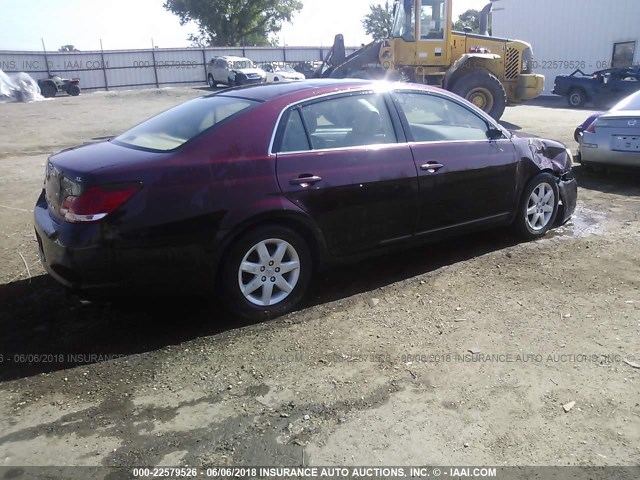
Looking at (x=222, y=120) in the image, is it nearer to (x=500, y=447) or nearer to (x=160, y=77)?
(x=500, y=447)

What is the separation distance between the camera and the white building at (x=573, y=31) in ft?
89.0

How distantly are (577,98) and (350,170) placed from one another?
2240 cm

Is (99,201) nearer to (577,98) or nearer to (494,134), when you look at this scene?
(494,134)

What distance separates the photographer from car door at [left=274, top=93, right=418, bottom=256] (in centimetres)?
389

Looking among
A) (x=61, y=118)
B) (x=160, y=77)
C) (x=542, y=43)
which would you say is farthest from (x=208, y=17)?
(x=61, y=118)

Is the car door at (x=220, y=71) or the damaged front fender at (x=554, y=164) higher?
the car door at (x=220, y=71)

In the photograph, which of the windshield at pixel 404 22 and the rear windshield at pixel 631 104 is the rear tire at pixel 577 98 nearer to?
the windshield at pixel 404 22

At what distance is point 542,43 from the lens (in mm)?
30719

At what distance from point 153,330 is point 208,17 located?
58.9m

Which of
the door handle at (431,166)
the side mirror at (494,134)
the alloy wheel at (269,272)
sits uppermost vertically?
the side mirror at (494,134)

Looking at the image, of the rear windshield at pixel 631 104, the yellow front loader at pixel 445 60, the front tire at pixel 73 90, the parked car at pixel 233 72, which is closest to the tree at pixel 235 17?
the parked car at pixel 233 72

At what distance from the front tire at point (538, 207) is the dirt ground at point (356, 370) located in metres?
0.37

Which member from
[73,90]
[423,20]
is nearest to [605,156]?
[423,20]

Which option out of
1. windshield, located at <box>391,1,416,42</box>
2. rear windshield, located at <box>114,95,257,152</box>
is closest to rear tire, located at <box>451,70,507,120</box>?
windshield, located at <box>391,1,416,42</box>
